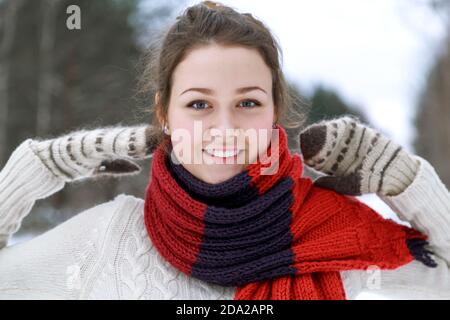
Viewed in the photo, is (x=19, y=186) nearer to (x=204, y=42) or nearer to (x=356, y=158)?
(x=204, y=42)

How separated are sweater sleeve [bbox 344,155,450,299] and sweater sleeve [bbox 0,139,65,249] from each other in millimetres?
799

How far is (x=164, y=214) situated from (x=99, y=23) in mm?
5922

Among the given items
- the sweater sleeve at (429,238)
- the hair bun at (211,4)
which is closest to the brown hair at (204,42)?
the hair bun at (211,4)

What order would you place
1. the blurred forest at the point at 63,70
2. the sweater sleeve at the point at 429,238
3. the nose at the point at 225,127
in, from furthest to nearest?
the blurred forest at the point at 63,70, the sweater sleeve at the point at 429,238, the nose at the point at 225,127

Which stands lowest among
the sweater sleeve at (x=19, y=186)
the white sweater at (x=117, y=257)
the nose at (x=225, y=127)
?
the white sweater at (x=117, y=257)

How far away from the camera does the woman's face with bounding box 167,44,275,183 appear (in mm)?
1105

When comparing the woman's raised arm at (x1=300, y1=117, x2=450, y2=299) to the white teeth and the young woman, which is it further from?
the white teeth

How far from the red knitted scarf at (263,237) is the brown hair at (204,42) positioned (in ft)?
0.60

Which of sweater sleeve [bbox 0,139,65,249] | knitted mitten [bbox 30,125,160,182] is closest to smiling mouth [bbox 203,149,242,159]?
knitted mitten [bbox 30,125,160,182]

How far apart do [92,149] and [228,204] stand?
386 mm

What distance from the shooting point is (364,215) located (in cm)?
122

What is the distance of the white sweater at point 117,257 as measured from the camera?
3.79 feet

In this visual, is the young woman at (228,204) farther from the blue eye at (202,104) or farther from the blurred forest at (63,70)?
the blurred forest at (63,70)
